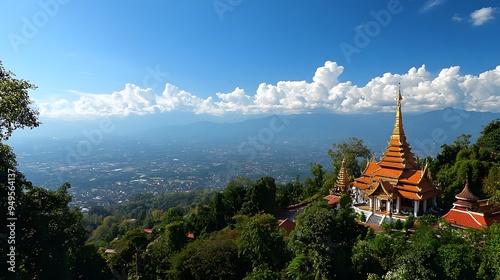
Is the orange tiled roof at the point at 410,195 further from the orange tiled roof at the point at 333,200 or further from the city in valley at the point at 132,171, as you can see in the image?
the city in valley at the point at 132,171

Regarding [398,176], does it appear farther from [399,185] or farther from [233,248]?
[233,248]

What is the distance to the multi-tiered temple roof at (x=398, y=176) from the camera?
709 inches

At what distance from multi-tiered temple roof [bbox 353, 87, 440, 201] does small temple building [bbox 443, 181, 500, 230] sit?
2080mm

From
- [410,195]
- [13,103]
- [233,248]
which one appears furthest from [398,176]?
[13,103]

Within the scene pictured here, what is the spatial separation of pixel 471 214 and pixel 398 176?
191 inches

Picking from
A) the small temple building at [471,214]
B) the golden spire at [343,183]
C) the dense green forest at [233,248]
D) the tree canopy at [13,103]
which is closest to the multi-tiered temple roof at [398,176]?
the golden spire at [343,183]

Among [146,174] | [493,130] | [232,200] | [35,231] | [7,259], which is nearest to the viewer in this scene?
[7,259]

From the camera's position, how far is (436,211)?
1864 cm

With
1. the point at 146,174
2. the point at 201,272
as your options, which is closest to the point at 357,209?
the point at 201,272

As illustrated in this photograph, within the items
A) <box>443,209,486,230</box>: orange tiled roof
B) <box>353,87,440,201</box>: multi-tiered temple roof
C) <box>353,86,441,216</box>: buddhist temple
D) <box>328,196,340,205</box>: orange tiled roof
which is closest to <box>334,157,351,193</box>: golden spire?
<box>328,196,340,205</box>: orange tiled roof

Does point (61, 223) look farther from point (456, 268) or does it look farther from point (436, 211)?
point (436, 211)

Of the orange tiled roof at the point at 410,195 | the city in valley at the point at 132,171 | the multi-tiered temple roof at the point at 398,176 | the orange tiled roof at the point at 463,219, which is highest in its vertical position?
the multi-tiered temple roof at the point at 398,176

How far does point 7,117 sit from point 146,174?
91601mm

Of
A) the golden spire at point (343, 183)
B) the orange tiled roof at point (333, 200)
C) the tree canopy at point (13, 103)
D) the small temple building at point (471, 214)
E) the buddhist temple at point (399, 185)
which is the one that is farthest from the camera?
the golden spire at point (343, 183)
